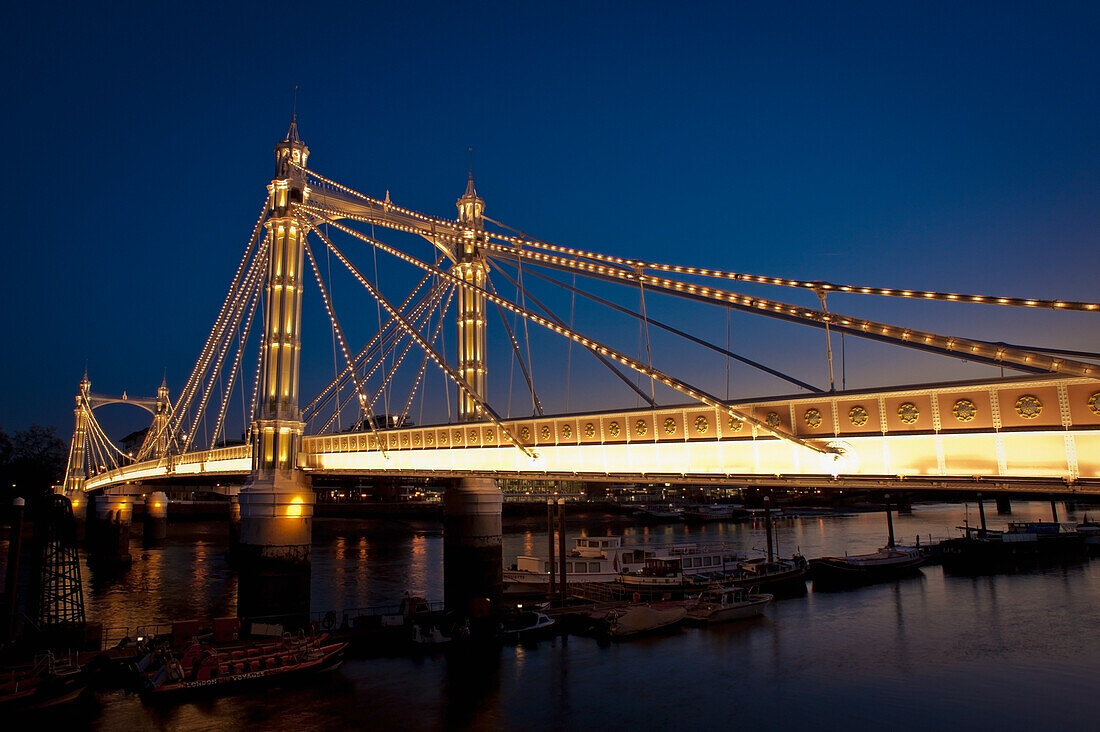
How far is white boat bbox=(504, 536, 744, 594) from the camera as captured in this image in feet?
142

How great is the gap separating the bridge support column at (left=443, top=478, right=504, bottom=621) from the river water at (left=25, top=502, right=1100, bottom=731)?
11.5 feet

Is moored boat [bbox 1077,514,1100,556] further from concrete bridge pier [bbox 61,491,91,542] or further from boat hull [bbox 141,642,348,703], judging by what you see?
concrete bridge pier [bbox 61,491,91,542]

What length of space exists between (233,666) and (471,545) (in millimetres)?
11175

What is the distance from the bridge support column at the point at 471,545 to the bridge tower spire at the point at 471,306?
17.1ft

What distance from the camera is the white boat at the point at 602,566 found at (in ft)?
142

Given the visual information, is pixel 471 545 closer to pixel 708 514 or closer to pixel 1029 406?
pixel 1029 406

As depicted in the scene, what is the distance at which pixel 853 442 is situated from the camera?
17922 millimetres

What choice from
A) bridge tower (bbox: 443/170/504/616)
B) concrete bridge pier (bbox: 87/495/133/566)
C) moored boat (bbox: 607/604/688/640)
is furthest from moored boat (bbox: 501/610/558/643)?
concrete bridge pier (bbox: 87/495/133/566)

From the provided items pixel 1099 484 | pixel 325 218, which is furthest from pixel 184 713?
pixel 1099 484

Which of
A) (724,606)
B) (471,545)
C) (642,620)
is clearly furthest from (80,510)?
(724,606)

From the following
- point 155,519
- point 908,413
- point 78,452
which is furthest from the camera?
point 78,452

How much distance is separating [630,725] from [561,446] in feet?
28.8

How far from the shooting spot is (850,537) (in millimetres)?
87875

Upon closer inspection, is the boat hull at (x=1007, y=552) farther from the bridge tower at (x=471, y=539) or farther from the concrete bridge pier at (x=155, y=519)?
the concrete bridge pier at (x=155, y=519)
